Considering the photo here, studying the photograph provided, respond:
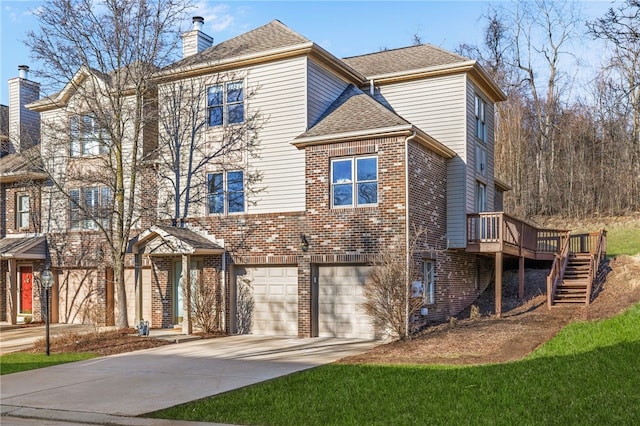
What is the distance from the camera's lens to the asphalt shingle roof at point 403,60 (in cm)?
1934

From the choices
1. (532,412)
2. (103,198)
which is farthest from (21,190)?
(532,412)

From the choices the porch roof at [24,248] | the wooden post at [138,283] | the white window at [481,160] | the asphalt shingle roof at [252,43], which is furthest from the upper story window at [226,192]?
the white window at [481,160]

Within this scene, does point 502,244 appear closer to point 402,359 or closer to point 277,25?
point 402,359

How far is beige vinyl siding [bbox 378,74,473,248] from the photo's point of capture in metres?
18.8

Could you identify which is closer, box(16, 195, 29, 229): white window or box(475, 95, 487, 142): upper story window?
box(475, 95, 487, 142): upper story window

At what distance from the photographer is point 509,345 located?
12547 millimetres

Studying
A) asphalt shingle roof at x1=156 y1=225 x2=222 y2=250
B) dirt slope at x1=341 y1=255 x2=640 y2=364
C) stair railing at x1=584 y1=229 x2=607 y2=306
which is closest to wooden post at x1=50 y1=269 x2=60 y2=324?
asphalt shingle roof at x1=156 y1=225 x2=222 y2=250

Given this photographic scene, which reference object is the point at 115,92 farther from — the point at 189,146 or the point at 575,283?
the point at 575,283

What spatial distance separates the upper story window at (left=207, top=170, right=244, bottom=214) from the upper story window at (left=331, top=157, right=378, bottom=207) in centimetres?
307

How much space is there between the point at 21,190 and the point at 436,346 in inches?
677

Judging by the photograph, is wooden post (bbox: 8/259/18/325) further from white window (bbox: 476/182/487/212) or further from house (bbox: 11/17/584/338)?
white window (bbox: 476/182/487/212)

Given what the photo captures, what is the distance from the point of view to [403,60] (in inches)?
808

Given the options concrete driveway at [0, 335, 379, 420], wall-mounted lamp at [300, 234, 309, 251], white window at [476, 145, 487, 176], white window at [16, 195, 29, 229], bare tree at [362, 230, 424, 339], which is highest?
white window at [476, 145, 487, 176]

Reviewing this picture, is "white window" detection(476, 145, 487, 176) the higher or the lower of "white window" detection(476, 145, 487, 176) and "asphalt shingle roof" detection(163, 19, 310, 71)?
the lower
